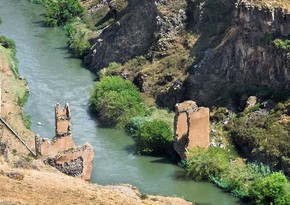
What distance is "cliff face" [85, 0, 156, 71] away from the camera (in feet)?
230

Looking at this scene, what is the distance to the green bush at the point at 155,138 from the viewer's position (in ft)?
173

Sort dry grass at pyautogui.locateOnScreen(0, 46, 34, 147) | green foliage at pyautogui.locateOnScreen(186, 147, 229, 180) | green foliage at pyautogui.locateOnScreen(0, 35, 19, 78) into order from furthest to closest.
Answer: green foliage at pyautogui.locateOnScreen(0, 35, 19, 78)
dry grass at pyautogui.locateOnScreen(0, 46, 34, 147)
green foliage at pyautogui.locateOnScreen(186, 147, 229, 180)

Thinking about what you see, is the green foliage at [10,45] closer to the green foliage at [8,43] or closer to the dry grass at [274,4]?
the green foliage at [8,43]

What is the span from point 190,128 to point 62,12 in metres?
41.6

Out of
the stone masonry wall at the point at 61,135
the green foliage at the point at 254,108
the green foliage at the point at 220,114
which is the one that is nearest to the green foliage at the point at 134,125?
the green foliage at the point at 220,114

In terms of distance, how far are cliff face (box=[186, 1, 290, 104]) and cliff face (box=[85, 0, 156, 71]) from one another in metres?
9.32

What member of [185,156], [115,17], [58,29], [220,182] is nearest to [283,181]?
[220,182]

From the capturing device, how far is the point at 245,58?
58.7 m

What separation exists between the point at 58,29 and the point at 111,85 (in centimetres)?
2633

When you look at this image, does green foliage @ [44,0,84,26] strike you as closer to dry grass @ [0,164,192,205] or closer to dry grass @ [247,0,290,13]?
dry grass @ [247,0,290,13]

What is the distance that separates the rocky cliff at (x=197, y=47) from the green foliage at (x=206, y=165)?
952 cm

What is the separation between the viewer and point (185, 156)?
5094cm

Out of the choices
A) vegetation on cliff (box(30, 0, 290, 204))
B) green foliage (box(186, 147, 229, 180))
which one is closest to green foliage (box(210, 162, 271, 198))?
vegetation on cliff (box(30, 0, 290, 204))

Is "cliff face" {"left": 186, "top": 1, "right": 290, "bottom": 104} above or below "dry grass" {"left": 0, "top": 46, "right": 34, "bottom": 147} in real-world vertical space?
above
